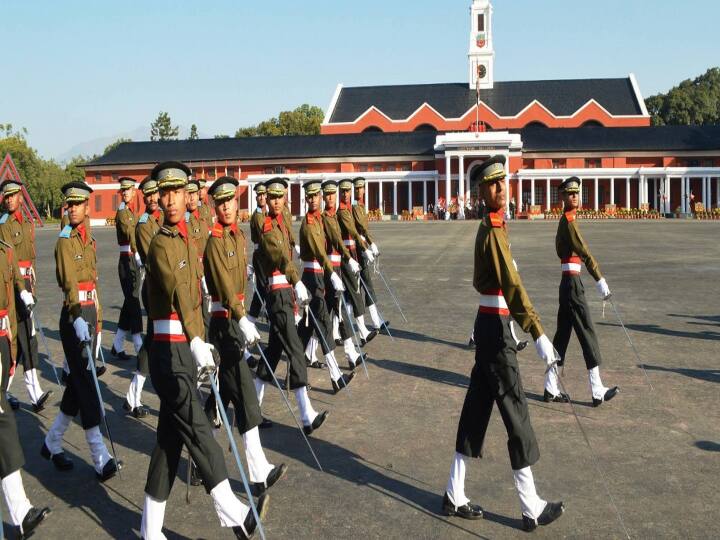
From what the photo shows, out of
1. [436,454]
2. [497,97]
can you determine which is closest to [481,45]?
[497,97]

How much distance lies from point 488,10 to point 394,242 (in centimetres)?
5446

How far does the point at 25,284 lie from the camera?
793cm

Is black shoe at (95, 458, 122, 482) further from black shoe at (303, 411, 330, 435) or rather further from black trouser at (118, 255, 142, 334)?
black trouser at (118, 255, 142, 334)

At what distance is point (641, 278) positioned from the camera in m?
17.3

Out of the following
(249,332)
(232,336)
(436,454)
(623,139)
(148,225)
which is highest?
(623,139)

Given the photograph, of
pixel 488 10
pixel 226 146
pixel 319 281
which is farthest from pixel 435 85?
pixel 319 281

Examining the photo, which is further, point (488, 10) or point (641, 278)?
point (488, 10)

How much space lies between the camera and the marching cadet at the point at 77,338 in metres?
5.66

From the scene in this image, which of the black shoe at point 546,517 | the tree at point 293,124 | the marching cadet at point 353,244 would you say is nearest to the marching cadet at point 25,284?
the marching cadet at point 353,244

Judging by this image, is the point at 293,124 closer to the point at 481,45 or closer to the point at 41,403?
the point at 481,45

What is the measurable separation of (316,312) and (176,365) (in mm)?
3889

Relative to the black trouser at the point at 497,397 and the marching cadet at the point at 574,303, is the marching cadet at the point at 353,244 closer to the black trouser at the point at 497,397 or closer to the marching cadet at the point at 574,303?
the marching cadet at the point at 574,303

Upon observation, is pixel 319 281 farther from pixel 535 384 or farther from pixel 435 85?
pixel 435 85

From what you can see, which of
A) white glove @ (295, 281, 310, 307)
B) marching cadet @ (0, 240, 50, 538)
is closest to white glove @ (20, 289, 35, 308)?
marching cadet @ (0, 240, 50, 538)
